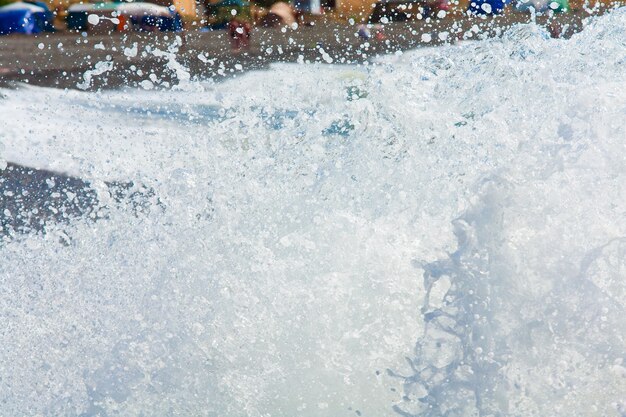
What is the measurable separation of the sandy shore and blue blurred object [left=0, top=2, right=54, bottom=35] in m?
0.08

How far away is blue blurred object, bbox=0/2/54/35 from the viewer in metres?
6.32

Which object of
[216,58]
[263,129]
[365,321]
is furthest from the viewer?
[216,58]

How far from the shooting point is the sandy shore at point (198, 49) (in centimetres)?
370

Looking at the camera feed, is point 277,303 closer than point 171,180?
Yes

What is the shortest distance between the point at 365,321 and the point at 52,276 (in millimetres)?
853

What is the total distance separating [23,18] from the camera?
21.3 ft

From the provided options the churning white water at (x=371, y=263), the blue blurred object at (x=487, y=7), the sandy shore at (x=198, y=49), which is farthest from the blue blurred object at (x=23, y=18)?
the churning white water at (x=371, y=263)

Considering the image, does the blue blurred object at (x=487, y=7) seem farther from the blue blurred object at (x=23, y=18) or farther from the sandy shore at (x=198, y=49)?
the blue blurred object at (x=23, y=18)

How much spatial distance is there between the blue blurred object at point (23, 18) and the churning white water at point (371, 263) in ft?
13.3

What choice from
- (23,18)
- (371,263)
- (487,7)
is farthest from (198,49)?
(371,263)

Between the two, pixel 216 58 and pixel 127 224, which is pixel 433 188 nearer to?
pixel 127 224

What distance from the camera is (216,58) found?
17.2 ft

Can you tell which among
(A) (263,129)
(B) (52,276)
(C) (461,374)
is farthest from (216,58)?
(C) (461,374)

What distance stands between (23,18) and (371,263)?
5173mm
